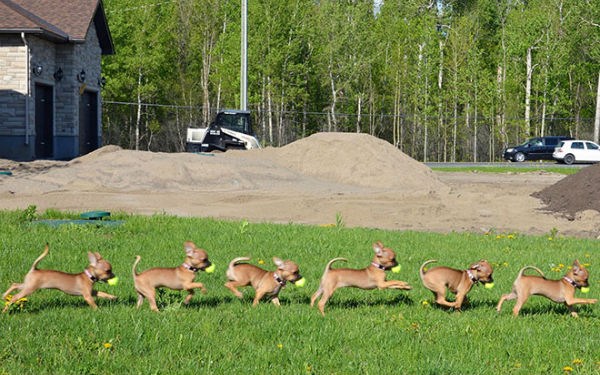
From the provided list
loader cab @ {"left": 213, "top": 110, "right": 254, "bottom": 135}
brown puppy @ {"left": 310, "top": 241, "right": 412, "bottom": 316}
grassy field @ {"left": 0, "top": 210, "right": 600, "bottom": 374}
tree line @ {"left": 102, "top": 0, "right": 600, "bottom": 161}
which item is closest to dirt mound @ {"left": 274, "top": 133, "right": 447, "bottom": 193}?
loader cab @ {"left": 213, "top": 110, "right": 254, "bottom": 135}

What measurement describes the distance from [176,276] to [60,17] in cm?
3160

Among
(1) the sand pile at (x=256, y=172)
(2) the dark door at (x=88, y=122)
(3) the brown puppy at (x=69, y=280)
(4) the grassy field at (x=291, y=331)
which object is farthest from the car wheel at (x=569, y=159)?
(3) the brown puppy at (x=69, y=280)

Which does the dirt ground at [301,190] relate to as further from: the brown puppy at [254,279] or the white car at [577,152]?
the white car at [577,152]

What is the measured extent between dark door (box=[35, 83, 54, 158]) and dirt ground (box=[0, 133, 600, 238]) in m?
5.92

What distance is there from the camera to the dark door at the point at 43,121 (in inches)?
1252

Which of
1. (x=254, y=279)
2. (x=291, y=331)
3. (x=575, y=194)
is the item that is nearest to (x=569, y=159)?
(x=575, y=194)

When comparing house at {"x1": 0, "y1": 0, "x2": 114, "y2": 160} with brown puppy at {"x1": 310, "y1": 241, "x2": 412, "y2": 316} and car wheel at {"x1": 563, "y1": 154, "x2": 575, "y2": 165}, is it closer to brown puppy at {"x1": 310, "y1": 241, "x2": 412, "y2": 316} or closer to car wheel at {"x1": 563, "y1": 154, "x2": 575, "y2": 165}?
brown puppy at {"x1": 310, "y1": 241, "x2": 412, "y2": 316}

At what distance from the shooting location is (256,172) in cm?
2302

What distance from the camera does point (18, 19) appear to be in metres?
29.5

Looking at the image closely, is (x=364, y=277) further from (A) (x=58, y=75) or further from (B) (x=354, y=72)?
(B) (x=354, y=72)

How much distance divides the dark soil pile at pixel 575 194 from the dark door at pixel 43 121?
21.7m

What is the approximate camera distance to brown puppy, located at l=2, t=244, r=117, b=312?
614 cm

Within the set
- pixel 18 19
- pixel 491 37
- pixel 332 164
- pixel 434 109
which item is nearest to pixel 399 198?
pixel 332 164

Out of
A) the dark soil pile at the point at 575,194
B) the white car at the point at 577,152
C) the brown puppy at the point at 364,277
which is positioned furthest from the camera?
the white car at the point at 577,152
